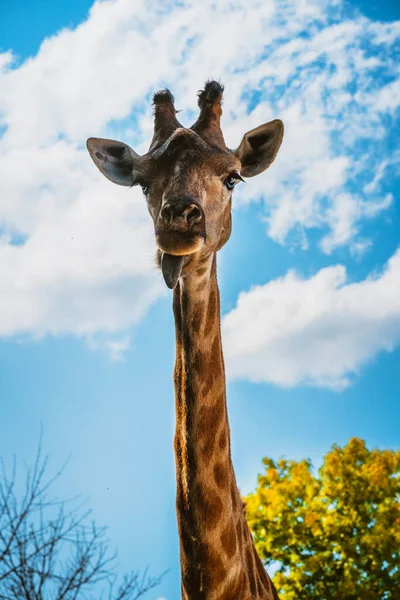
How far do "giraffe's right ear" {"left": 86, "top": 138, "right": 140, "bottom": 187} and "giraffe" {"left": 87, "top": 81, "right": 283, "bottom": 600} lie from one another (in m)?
0.58

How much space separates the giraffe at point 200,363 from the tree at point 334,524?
32.8 feet

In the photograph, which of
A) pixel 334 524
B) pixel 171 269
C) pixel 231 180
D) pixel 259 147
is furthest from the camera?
pixel 334 524

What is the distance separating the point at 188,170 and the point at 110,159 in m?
1.42

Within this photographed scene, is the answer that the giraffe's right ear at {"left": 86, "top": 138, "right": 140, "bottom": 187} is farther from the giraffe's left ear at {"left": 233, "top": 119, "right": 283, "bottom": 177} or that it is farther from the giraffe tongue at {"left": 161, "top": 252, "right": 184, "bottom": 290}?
the giraffe tongue at {"left": 161, "top": 252, "right": 184, "bottom": 290}

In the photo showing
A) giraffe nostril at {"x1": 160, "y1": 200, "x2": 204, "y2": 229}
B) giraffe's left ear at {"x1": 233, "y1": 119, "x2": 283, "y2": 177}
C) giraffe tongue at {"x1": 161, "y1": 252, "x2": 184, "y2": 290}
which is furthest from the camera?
giraffe's left ear at {"x1": 233, "y1": 119, "x2": 283, "y2": 177}

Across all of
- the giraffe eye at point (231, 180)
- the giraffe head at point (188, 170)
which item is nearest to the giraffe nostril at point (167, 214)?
the giraffe head at point (188, 170)

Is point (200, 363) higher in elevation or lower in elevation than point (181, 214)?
lower

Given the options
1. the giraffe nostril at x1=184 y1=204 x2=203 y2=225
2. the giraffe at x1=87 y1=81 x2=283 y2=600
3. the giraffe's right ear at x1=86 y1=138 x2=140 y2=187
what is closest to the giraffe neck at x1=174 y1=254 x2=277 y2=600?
the giraffe at x1=87 y1=81 x2=283 y2=600

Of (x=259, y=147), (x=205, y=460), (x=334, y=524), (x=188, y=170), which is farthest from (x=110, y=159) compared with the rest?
(x=334, y=524)

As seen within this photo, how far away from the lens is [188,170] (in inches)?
173

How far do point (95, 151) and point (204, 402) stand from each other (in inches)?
94.8

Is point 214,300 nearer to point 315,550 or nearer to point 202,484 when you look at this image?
point 202,484

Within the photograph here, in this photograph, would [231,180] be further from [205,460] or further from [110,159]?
[205,460]

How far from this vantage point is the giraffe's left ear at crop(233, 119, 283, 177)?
5508 mm
